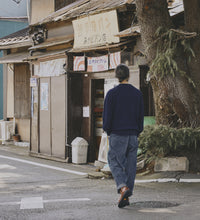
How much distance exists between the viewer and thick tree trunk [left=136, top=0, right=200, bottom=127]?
10.1 metres

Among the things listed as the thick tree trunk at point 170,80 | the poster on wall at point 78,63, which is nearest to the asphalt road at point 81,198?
the thick tree trunk at point 170,80

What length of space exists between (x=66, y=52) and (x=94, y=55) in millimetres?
970

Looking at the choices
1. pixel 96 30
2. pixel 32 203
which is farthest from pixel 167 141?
pixel 96 30

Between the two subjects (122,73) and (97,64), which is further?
(97,64)

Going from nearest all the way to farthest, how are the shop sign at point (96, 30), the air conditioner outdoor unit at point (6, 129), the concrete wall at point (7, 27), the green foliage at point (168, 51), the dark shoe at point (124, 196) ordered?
1. the dark shoe at point (124, 196)
2. the green foliage at point (168, 51)
3. the shop sign at point (96, 30)
4. the air conditioner outdoor unit at point (6, 129)
5. the concrete wall at point (7, 27)

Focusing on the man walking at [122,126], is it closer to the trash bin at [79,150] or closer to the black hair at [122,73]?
the black hair at [122,73]

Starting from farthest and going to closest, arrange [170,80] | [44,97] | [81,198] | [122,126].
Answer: [44,97] → [170,80] → [81,198] → [122,126]

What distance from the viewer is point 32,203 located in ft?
24.1

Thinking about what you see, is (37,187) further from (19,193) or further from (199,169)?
(199,169)

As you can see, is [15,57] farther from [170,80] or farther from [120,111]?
[120,111]

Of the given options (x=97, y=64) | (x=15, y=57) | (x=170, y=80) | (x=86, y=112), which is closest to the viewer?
(x=170, y=80)

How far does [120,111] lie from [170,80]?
350cm

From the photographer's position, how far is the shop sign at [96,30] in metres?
13.4

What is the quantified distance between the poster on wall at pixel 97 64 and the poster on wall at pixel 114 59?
0.28 metres
